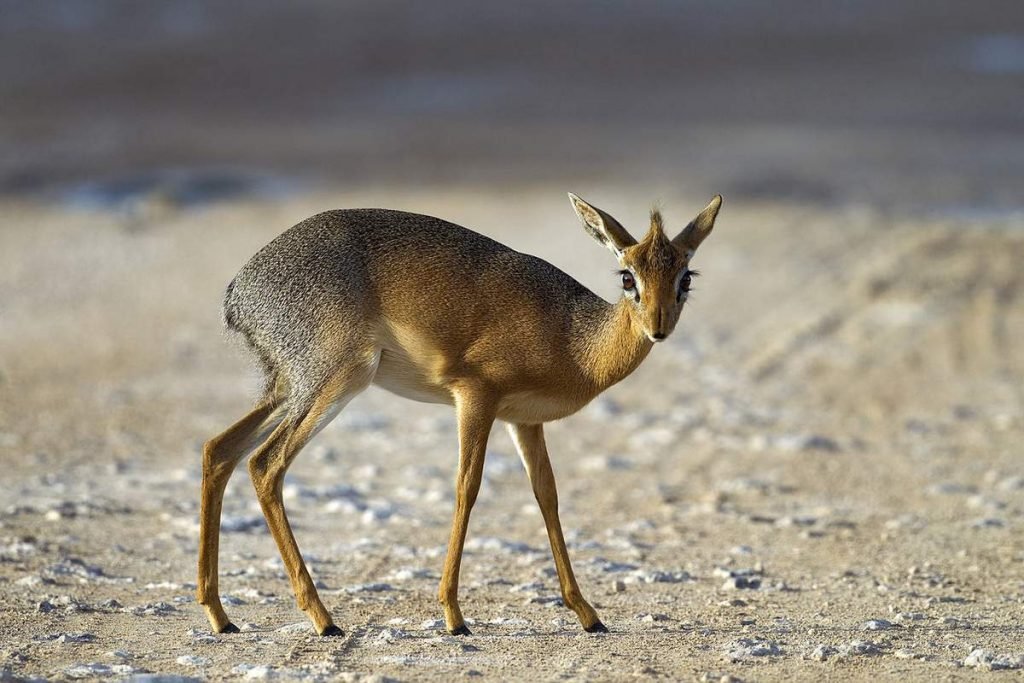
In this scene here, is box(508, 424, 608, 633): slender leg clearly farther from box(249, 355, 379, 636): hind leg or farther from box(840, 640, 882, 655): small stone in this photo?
box(840, 640, 882, 655): small stone

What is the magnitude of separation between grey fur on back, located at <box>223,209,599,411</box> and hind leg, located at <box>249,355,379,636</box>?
8 centimetres

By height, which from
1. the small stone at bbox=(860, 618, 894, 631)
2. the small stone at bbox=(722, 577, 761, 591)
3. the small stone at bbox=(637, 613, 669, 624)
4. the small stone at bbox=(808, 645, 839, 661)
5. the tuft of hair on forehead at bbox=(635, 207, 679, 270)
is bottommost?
the small stone at bbox=(808, 645, 839, 661)

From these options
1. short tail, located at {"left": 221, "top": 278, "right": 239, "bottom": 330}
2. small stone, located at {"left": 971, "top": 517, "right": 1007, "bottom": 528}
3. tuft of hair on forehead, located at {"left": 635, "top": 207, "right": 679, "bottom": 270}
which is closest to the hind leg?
short tail, located at {"left": 221, "top": 278, "right": 239, "bottom": 330}

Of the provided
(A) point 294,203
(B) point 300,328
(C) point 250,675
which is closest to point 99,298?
(A) point 294,203

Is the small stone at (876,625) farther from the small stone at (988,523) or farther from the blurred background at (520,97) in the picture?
the blurred background at (520,97)

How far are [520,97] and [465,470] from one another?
105 ft

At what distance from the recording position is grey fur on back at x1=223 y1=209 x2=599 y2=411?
8734 mm

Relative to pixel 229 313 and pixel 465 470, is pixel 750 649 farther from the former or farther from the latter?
pixel 229 313

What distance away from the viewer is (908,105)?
37.7m

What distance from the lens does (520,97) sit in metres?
39.8

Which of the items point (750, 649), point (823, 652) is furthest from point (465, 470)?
point (823, 652)

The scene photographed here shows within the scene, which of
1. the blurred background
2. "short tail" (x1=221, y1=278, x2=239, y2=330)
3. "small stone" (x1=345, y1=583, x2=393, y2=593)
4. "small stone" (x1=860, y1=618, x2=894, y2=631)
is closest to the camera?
"small stone" (x1=860, y1=618, x2=894, y2=631)

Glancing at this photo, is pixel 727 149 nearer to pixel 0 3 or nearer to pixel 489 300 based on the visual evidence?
pixel 489 300

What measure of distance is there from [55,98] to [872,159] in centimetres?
1963
